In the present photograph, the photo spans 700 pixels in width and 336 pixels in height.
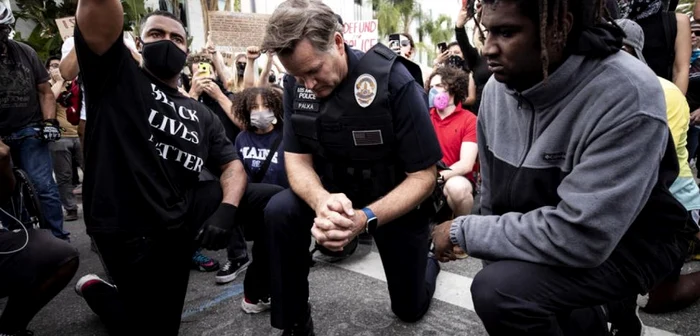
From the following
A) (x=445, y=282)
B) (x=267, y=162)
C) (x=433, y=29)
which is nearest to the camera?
(x=445, y=282)

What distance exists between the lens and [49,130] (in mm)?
3637

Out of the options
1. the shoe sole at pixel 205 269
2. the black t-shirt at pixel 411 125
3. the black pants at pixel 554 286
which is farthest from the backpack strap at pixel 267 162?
the black pants at pixel 554 286

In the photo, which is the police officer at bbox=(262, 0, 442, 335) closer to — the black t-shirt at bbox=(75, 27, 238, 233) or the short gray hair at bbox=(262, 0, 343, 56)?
the short gray hair at bbox=(262, 0, 343, 56)

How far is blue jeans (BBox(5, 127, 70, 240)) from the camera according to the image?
11.7 ft

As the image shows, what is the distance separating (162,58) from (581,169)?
1923 mm

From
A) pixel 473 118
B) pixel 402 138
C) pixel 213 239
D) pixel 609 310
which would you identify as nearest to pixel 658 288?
pixel 609 310

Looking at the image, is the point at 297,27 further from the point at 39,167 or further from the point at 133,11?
the point at 133,11

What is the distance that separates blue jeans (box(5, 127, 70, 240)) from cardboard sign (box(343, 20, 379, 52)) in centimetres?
404

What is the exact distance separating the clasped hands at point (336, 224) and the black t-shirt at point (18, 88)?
10.4 feet

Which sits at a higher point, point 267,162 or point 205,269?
point 267,162

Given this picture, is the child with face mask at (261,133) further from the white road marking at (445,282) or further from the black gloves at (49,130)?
→ the black gloves at (49,130)

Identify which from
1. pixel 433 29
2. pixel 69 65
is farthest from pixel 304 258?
pixel 433 29

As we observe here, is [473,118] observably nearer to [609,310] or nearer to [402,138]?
[402,138]

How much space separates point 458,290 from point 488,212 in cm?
103
